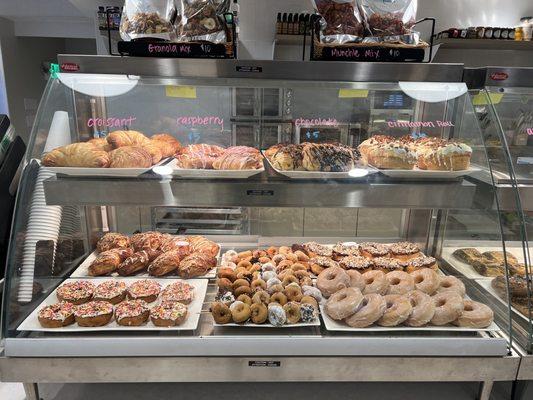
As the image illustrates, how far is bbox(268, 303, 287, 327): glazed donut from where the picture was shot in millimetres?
1595

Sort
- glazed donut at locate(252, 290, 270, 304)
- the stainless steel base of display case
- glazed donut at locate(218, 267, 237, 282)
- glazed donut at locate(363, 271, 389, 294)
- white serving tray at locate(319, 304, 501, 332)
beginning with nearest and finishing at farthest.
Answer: the stainless steel base of display case, white serving tray at locate(319, 304, 501, 332), glazed donut at locate(252, 290, 270, 304), glazed donut at locate(363, 271, 389, 294), glazed donut at locate(218, 267, 237, 282)

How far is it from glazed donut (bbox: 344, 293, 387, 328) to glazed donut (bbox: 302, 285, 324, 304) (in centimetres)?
19

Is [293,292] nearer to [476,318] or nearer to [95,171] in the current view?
[476,318]

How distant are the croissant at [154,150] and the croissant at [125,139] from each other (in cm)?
4

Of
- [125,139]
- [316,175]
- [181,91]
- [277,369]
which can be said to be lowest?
[277,369]

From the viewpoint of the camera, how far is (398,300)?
1688 millimetres

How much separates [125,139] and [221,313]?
0.95 metres

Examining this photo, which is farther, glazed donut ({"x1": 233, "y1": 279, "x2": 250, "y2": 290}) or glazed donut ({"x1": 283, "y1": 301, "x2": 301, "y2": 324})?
glazed donut ({"x1": 233, "y1": 279, "x2": 250, "y2": 290})

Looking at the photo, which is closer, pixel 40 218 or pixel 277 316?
pixel 277 316

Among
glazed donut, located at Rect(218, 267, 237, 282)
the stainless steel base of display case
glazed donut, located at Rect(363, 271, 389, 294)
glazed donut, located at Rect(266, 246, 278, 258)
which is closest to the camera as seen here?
the stainless steel base of display case

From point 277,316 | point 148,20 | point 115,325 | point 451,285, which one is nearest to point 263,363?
point 277,316

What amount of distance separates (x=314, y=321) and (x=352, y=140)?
0.97 m

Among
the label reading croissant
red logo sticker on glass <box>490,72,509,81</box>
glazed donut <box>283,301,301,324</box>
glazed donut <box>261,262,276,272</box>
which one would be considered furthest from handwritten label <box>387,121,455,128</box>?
glazed donut <box>283,301,301,324</box>

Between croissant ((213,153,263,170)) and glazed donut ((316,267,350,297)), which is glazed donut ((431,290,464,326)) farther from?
croissant ((213,153,263,170))
